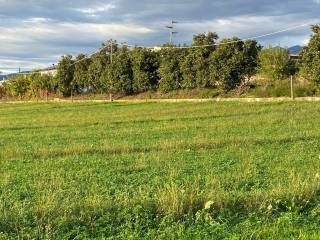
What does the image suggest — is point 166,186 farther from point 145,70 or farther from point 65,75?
point 65,75

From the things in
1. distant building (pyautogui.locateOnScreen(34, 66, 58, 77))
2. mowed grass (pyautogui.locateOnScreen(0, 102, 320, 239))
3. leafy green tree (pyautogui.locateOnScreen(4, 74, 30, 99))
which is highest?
distant building (pyautogui.locateOnScreen(34, 66, 58, 77))

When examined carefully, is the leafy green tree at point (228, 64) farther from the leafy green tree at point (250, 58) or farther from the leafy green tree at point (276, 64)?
the leafy green tree at point (276, 64)

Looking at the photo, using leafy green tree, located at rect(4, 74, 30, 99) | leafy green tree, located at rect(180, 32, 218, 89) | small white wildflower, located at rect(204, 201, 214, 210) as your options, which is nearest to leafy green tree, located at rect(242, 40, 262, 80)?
leafy green tree, located at rect(180, 32, 218, 89)

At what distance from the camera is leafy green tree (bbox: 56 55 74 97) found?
64.0 meters

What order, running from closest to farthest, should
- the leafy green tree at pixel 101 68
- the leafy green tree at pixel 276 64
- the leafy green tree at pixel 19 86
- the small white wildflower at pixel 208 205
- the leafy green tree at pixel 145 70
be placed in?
the small white wildflower at pixel 208 205
the leafy green tree at pixel 276 64
the leafy green tree at pixel 145 70
the leafy green tree at pixel 101 68
the leafy green tree at pixel 19 86

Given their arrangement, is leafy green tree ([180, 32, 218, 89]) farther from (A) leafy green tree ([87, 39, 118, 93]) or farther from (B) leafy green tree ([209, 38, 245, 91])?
(A) leafy green tree ([87, 39, 118, 93])

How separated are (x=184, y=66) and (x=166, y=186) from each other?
122 feet

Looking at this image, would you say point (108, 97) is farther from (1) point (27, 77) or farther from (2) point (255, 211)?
(2) point (255, 211)

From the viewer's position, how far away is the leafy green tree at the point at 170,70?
47.0 metres

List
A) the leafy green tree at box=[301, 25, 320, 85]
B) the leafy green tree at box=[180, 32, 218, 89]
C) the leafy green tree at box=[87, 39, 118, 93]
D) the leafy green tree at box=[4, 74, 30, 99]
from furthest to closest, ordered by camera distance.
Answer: the leafy green tree at box=[4, 74, 30, 99]
the leafy green tree at box=[87, 39, 118, 93]
the leafy green tree at box=[180, 32, 218, 89]
the leafy green tree at box=[301, 25, 320, 85]

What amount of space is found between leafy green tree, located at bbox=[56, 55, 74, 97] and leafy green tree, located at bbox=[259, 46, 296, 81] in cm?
2964

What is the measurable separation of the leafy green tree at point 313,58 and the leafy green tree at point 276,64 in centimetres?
387

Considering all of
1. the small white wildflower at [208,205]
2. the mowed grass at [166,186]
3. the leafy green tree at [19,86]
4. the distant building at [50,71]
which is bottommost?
the mowed grass at [166,186]

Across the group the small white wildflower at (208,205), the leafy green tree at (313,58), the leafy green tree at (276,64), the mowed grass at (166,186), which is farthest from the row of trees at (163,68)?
the small white wildflower at (208,205)
